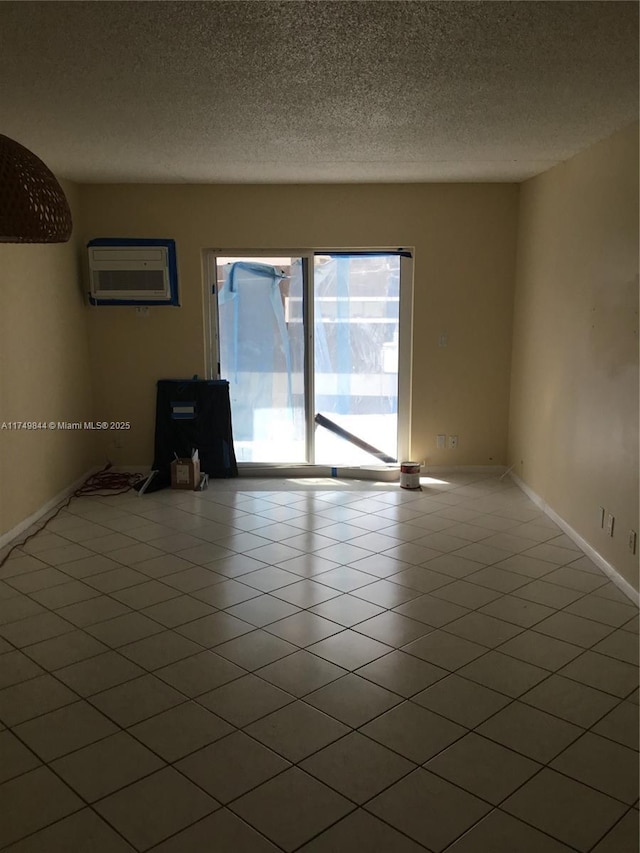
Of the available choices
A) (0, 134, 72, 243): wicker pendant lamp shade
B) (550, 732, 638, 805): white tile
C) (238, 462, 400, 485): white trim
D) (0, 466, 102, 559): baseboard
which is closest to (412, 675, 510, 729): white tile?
(550, 732, 638, 805): white tile

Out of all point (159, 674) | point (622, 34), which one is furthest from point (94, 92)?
point (159, 674)

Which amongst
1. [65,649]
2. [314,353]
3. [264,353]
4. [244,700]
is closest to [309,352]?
[314,353]

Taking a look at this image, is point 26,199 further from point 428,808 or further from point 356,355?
point 356,355

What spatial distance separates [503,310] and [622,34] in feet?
11.5

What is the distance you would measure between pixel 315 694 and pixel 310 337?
3686 mm

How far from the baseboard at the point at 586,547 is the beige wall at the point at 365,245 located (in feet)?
2.78

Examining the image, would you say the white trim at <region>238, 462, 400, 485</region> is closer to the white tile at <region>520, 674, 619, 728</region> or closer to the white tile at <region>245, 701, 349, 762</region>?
the white tile at <region>520, 674, 619, 728</region>

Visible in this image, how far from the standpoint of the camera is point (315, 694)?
2607mm

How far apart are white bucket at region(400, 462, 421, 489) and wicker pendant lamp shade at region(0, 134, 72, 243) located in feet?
12.9

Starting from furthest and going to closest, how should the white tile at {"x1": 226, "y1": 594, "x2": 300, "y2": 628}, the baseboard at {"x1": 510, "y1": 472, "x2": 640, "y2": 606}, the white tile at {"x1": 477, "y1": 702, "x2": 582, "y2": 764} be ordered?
the baseboard at {"x1": 510, "y1": 472, "x2": 640, "y2": 606} → the white tile at {"x1": 226, "y1": 594, "x2": 300, "y2": 628} → the white tile at {"x1": 477, "y1": 702, "x2": 582, "y2": 764}

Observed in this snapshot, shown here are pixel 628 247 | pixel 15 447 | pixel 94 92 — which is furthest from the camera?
pixel 15 447

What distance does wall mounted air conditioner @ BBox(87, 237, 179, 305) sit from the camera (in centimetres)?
557

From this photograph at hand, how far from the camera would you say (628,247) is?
11.4 ft

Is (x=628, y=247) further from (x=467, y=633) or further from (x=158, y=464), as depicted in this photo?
(x=158, y=464)
